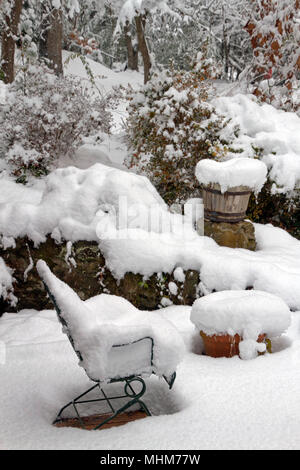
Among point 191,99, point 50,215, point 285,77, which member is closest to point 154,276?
point 50,215

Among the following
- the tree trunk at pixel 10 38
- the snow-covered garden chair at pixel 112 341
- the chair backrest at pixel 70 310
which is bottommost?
the snow-covered garden chair at pixel 112 341

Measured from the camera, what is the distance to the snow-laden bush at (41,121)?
20.0 ft

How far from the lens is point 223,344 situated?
10.3 feet

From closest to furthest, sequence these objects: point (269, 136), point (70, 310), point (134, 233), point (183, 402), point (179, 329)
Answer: point (70, 310)
point (183, 402)
point (179, 329)
point (134, 233)
point (269, 136)

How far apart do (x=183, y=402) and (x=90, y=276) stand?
6.26 feet

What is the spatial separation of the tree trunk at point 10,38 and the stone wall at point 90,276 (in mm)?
5455

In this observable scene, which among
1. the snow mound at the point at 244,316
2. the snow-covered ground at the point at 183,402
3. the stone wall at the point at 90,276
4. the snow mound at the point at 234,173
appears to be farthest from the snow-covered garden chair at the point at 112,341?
the snow mound at the point at 234,173

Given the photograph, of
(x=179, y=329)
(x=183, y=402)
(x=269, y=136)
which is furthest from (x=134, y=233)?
(x=269, y=136)

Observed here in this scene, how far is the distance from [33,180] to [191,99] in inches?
104

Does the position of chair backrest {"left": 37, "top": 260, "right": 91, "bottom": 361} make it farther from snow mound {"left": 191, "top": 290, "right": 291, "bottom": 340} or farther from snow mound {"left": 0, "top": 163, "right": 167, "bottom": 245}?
snow mound {"left": 0, "top": 163, "right": 167, "bottom": 245}

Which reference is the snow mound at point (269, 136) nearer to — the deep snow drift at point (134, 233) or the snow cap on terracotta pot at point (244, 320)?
the deep snow drift at point (134, 233)

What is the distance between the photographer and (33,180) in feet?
21.0

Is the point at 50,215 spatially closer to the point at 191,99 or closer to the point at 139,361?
the point at 139,361

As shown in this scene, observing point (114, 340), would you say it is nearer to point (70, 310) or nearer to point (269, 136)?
point (70, 310)
